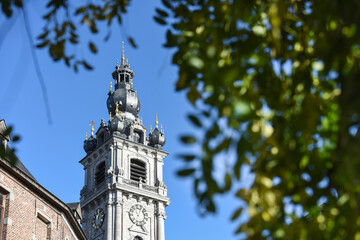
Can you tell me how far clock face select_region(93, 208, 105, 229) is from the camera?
172 ft

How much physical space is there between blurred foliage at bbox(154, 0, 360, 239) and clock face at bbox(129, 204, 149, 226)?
49160 mm

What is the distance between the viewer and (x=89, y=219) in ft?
179

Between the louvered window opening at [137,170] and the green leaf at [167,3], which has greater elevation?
the louvered window opening at [137,170]

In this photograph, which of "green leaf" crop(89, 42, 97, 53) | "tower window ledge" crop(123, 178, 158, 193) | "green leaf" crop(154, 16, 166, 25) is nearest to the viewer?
"green leaf" crop(154, 16, 166, 25)

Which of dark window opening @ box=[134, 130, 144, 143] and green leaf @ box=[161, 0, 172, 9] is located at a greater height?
dark window opening @ box=[134, 130, 144, 143]

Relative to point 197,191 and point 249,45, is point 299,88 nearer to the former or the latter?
point 249,45

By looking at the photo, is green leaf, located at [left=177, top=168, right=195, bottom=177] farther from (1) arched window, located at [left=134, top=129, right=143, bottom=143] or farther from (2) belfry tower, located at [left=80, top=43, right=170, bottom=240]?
(1) arched window, located at [left=134, top=129, right=143, bottom=143]

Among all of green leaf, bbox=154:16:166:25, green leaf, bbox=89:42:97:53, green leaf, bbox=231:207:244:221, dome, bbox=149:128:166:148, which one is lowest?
green leaf, bbox=231:207:244:221

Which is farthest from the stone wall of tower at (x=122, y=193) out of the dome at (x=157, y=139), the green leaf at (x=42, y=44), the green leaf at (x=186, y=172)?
the green leaf at (x=186, y=172)

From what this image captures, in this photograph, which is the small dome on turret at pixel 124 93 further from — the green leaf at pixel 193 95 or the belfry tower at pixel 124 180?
the green leaf at pixel 193 95

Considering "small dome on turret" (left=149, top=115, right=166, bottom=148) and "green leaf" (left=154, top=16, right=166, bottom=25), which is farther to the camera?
"small dome on turret" (left=149, top=115, right=166, bottom=148)

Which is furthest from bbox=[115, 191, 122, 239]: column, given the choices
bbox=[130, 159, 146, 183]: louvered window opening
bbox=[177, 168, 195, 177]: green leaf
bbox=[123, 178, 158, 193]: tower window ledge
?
bbox=[177, 168, 195, 177]: green leaf

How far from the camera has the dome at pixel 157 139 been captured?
58.5 metres

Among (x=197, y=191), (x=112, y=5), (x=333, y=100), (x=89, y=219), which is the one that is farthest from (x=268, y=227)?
(x=89, y=219)
